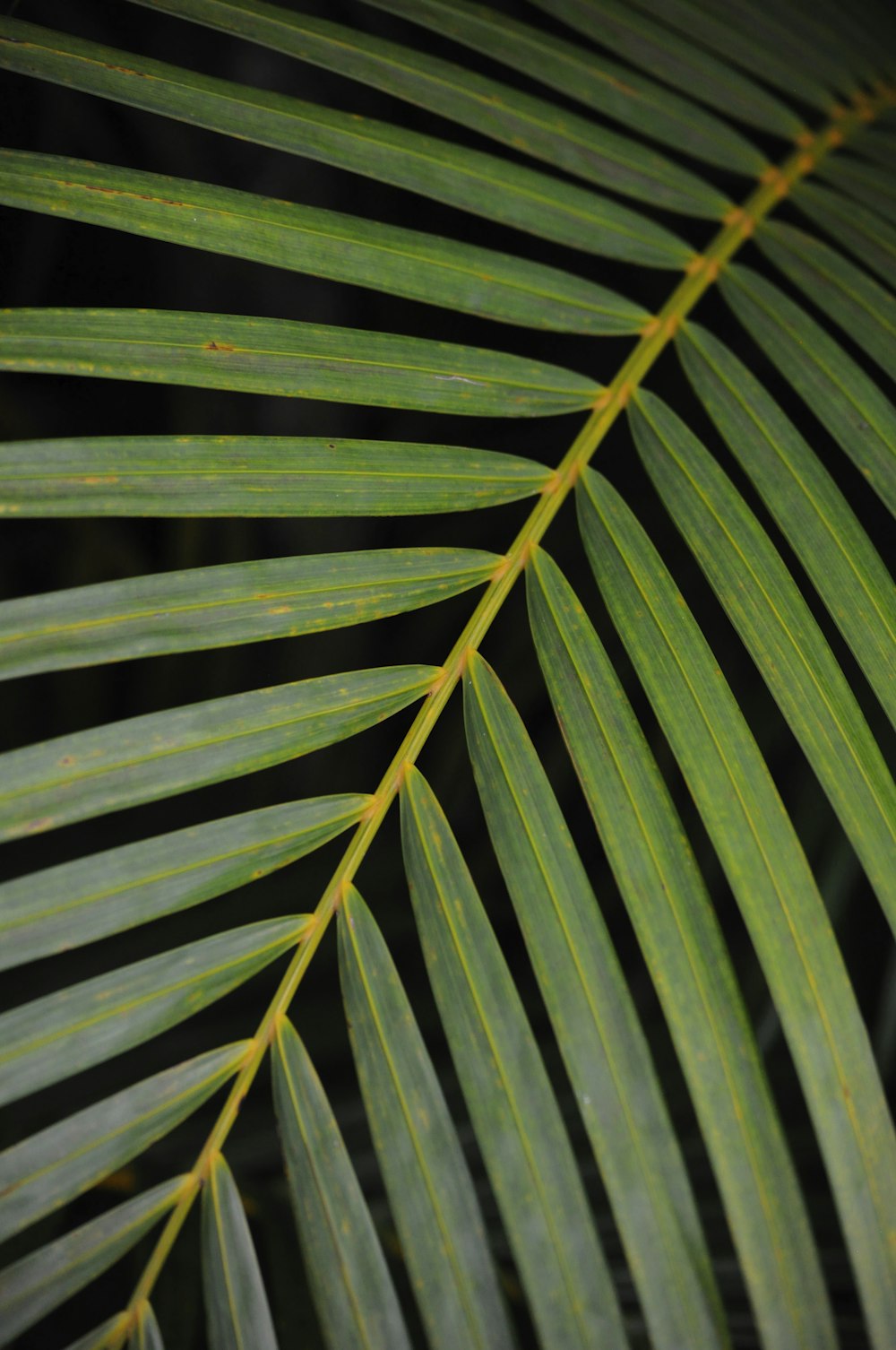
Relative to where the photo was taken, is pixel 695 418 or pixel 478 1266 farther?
pixel 695 418

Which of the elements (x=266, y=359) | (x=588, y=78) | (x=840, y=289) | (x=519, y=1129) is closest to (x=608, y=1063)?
(x=519, y=1129)

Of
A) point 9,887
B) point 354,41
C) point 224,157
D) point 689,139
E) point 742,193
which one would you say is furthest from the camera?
point 742,193

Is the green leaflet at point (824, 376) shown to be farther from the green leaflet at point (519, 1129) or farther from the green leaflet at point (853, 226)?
the green leaflet at point (519, 1129)

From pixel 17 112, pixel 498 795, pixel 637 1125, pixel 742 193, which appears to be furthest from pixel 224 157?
pixel 637 1125

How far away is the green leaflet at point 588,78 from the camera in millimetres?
568

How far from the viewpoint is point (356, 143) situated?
510mm

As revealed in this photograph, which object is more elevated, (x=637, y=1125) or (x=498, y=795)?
(x=498, y=795)

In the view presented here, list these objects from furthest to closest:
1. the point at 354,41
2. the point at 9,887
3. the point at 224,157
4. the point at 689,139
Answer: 1. the point at 224,157
2. the point at 689,139
3. the point at 354,41
4. the point at 9,887

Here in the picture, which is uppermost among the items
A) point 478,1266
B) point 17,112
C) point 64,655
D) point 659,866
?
point 17,112

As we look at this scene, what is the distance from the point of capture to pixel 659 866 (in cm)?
42

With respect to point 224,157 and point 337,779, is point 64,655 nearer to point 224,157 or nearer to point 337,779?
point 337,779

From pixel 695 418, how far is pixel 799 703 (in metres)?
0.46

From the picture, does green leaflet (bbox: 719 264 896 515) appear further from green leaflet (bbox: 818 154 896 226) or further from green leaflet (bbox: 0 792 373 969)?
green leaflet (bbox: 0 792 373 969)

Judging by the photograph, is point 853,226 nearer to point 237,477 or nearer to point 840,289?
point 840,289
